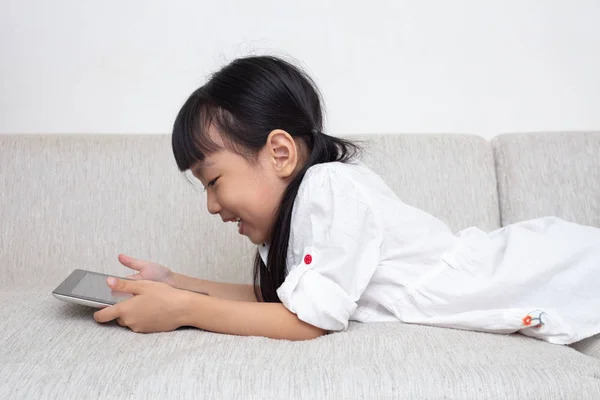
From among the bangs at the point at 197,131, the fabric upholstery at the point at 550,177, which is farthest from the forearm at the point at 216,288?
the fabric upholstery at the point at 550,177

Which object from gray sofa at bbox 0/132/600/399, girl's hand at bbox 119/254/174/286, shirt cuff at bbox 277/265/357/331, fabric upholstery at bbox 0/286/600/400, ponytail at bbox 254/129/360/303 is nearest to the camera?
fabric upholstery at bbox 0/286/600/400

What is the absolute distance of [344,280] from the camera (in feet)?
3.51

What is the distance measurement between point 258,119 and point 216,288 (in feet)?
1.31

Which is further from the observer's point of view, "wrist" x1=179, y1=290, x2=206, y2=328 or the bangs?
the bangs

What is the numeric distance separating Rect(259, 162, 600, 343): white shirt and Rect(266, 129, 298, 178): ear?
0.17ft

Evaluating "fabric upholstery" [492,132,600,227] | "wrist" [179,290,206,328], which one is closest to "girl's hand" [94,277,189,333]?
"wrist" [179,290,206,328]

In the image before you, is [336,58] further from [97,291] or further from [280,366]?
[280,366]

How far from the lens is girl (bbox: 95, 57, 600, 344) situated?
3.50 ft

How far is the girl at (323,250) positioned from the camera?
3.50 feet

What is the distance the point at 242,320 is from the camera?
1070 mm

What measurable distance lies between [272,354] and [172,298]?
22 cm

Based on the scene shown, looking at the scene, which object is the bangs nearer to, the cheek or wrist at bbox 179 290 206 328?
the cheek

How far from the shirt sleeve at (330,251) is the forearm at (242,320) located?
23 mm

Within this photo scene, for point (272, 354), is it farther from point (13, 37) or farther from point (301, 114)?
point (13, 37)
